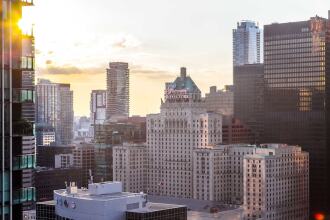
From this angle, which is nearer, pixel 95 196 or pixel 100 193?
pixel 95 196

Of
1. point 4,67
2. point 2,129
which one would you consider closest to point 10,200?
point 2,129

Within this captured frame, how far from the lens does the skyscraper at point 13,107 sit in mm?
34625

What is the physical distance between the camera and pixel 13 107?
1405 inches

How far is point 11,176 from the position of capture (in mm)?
34812

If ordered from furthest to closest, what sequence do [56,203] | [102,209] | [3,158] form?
1. [56,203]
2. [102,209]
3. [3,158]

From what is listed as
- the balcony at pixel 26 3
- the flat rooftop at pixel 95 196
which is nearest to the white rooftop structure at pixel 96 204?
the flat rooftop at pixel 95 196

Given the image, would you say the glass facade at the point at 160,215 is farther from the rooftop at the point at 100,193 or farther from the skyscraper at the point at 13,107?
the skyscraper at the point at 13,107

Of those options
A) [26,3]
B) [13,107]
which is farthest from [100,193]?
[26,3]

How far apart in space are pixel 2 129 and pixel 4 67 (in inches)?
118

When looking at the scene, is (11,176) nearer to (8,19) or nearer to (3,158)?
(3,158)

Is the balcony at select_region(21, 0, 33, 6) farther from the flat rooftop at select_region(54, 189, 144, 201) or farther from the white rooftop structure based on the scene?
the flat rooftop at select_region(54, 189, 144, 201)

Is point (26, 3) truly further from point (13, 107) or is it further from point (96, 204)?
point (96, 204)

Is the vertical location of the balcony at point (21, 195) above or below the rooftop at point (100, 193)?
above

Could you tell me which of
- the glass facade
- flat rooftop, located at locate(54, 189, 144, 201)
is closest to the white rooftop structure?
flat rooftop, located at locate(54, 189, 144, 201)
